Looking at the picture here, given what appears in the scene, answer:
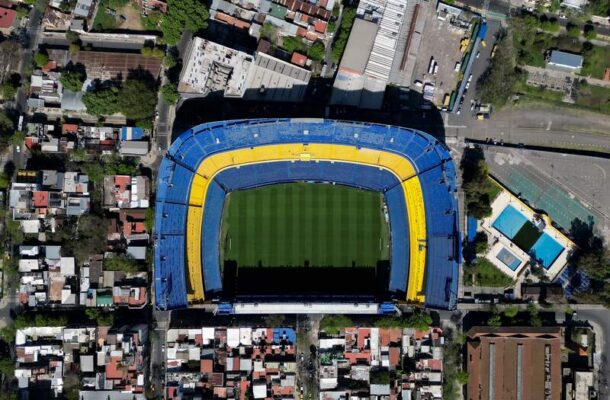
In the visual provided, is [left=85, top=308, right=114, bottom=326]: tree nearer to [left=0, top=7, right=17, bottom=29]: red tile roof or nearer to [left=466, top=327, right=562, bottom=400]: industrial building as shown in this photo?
[left=0, top=7, right=17, bottom=29]: red tile roof

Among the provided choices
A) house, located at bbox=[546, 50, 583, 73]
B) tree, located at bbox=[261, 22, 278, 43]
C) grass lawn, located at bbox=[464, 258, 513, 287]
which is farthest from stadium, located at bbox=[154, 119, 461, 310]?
house, located at bbox=[546, 50, 583, 73]

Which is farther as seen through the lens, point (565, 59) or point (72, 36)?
point (565, 59)

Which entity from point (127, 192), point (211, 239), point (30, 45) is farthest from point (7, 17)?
point (211, 239)

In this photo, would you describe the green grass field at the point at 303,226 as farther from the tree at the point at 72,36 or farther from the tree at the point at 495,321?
the tree at the point at 72,36

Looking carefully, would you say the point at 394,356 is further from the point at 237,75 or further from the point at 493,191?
the point at 237,75

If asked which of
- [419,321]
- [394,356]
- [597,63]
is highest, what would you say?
[597,63]

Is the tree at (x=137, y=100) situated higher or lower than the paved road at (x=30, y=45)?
lower

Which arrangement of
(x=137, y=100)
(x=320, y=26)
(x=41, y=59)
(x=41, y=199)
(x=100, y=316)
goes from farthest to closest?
(x=320, y=26) → (x=41, y=199) → (x=41, y=59) → (x=100, y=316) → (x=137, y=100)

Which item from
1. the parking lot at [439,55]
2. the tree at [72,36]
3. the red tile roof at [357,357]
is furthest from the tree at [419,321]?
the tree at [72,36]
